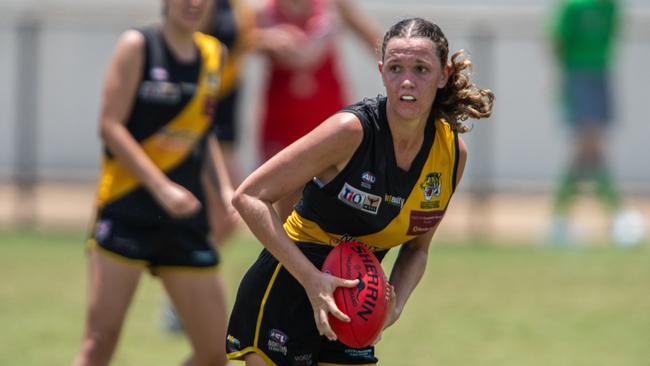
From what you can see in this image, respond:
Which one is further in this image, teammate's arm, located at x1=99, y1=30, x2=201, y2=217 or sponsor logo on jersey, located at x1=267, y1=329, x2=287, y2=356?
teammate's arm, located at x1=99, y1=30, x2=201, y2=217

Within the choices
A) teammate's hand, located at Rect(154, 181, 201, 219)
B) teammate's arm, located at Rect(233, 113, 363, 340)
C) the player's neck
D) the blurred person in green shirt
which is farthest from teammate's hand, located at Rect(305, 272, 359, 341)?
the blurred person in green shirt

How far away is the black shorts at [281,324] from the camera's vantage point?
5.39m

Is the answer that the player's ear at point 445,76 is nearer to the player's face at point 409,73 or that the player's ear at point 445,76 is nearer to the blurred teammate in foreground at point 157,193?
the player's face at point 409,73

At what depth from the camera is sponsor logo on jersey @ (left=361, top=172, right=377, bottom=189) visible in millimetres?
5230

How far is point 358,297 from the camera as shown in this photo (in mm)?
5113

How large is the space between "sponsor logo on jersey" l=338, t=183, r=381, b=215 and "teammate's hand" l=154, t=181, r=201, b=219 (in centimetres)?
151

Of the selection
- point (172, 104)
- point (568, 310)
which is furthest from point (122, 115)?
point (568, 310)

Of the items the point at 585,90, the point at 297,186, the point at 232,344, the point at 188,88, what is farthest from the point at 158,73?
the point at 585,90

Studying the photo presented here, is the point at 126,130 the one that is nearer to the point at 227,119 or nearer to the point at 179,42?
the point at 179,42

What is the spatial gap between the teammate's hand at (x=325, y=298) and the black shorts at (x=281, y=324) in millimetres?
305

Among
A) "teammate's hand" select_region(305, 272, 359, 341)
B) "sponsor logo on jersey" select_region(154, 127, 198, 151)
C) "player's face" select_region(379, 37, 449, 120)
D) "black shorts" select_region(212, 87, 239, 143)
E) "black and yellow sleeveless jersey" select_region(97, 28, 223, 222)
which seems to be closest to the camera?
"teammate's hand" select_region(305, 272, 359, 341)

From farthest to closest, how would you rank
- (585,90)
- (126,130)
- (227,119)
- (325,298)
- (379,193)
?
(585,90), (227,119), (126,130), (379,193), (325,298)

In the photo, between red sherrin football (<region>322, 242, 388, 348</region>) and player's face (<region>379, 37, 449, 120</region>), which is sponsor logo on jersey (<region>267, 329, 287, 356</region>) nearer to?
red sherrin football (<region>322, 242, 388, 348</region>)

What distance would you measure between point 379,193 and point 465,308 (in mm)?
5544
